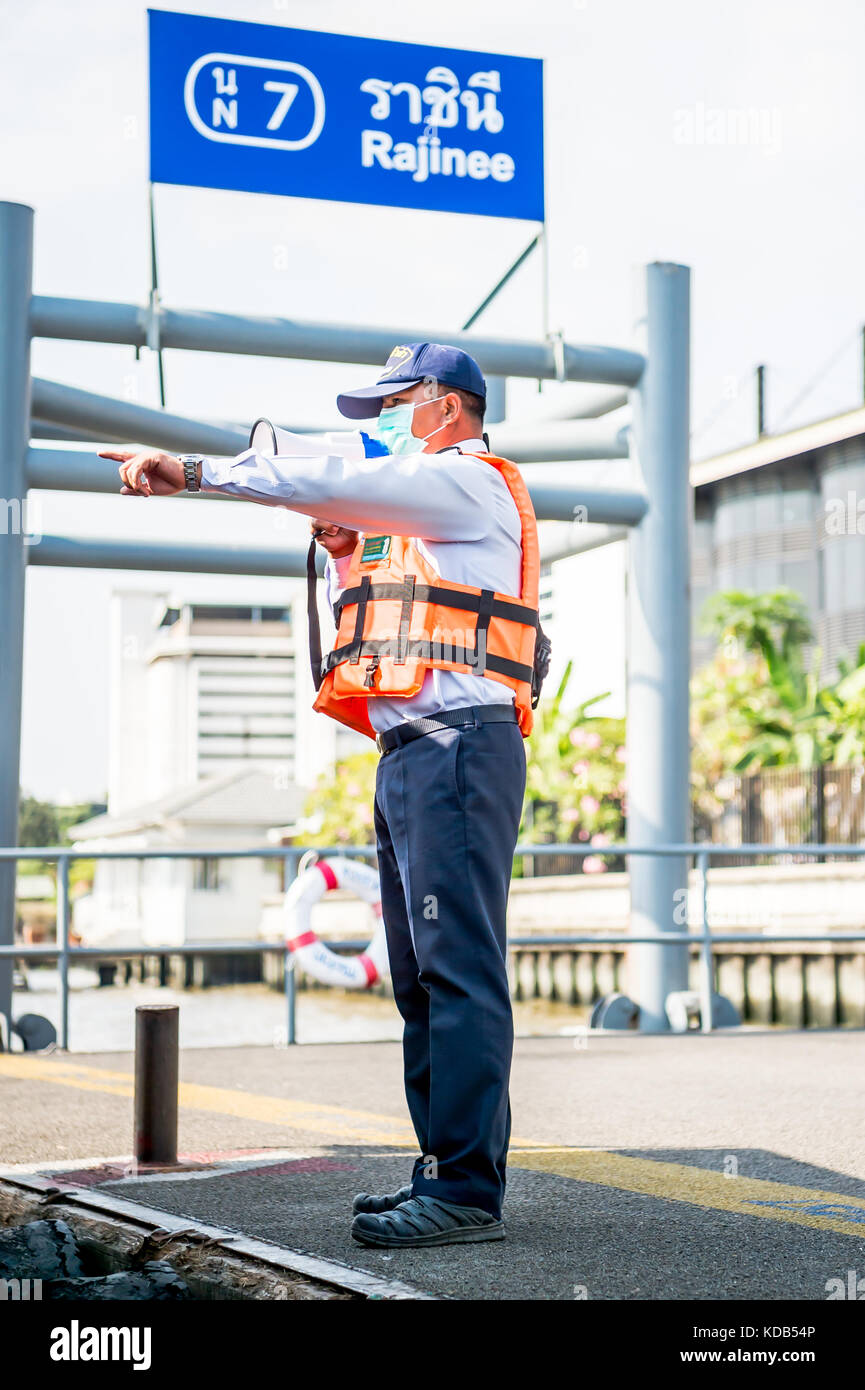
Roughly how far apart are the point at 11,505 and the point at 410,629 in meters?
5.21

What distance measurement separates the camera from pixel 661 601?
368 inches

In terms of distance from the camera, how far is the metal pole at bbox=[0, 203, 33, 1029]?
8133 millimetres

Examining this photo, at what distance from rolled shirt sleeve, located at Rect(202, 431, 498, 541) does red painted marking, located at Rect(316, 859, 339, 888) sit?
13.3ft

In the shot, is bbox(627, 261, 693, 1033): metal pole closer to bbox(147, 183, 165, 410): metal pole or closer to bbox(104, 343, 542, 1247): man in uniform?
bbox(147, 183, 165, 410): metal pole

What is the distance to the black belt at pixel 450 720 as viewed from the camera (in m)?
3.56

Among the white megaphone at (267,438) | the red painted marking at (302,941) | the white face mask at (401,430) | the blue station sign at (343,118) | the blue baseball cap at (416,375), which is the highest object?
the blue station sign at (343,118)

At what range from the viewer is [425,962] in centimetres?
351

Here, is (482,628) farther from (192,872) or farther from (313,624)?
(192,872)

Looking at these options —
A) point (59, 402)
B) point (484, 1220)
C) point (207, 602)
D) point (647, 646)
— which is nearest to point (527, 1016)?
point (647, 646)

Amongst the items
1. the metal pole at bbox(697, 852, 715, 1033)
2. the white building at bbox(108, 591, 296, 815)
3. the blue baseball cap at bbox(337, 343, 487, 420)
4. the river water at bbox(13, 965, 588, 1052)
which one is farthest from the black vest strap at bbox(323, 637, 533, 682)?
the white building at bbox(108, 591, 296, 815)

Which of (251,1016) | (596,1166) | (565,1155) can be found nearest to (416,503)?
(596,1166)

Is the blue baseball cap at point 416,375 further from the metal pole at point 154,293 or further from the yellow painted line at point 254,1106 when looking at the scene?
the metal pole at point 154,293

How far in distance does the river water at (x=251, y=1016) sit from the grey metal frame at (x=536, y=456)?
839cm

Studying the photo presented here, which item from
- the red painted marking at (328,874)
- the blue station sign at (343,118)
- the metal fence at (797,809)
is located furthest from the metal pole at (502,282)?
the metal fence at (797,809)
